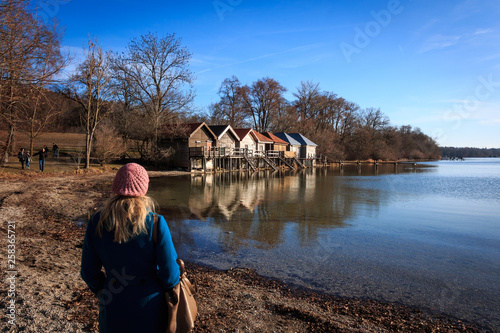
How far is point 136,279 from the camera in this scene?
2.26 m

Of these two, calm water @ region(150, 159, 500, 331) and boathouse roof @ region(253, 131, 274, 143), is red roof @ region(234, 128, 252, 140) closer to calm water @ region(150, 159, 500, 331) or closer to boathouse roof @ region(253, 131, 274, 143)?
boathouse roof @ region(253, 131, 274, 143)

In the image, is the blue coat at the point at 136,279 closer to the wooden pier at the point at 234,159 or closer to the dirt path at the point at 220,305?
the dirt path at the point at 220,305

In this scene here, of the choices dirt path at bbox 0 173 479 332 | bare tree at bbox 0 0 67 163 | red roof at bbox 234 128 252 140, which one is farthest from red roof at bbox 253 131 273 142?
dirt path at bbox 0 173 479 332

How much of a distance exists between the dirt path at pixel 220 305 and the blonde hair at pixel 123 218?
237cm

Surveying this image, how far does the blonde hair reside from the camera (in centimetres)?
220

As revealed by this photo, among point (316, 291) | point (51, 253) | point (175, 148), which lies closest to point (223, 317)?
point (316, 291)

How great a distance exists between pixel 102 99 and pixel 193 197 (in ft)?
55.0

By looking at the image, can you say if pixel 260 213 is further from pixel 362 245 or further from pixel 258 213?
pixel 362 245

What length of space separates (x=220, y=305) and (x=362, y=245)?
5.87 m

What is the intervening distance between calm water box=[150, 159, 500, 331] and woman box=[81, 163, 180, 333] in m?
4.67

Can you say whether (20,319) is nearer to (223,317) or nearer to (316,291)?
(223,317)

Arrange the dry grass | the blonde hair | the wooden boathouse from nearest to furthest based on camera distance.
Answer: the blonde hair, the wooden boathouse, the dry grass

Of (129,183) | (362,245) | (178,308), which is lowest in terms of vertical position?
(362,245)

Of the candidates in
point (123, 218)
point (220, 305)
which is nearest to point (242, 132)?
point (220, 305)
